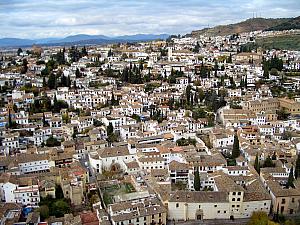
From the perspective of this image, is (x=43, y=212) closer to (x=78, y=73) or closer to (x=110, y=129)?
(x=110, y=129)

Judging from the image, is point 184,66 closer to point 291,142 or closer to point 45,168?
point 291,142

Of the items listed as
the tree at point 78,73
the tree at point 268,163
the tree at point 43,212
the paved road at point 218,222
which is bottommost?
the paved road at point 218,222

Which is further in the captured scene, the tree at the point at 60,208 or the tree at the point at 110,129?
the tree at the point at 110,129

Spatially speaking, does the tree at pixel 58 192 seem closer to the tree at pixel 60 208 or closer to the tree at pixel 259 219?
the tree at pixel 60 208

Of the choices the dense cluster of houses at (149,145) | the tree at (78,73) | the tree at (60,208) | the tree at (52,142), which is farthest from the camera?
the tree at (78,73)

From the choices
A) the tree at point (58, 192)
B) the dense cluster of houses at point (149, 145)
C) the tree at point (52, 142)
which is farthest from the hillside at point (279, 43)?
the tree at point (58, 192)

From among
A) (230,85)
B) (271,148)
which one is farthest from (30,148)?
(230,85)

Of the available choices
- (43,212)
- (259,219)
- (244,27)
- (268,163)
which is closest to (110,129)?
(43,212)

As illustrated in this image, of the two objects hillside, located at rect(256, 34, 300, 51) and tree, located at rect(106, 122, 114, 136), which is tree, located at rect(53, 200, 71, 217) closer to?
tree, located at rect(106, 122, 114, 136)
